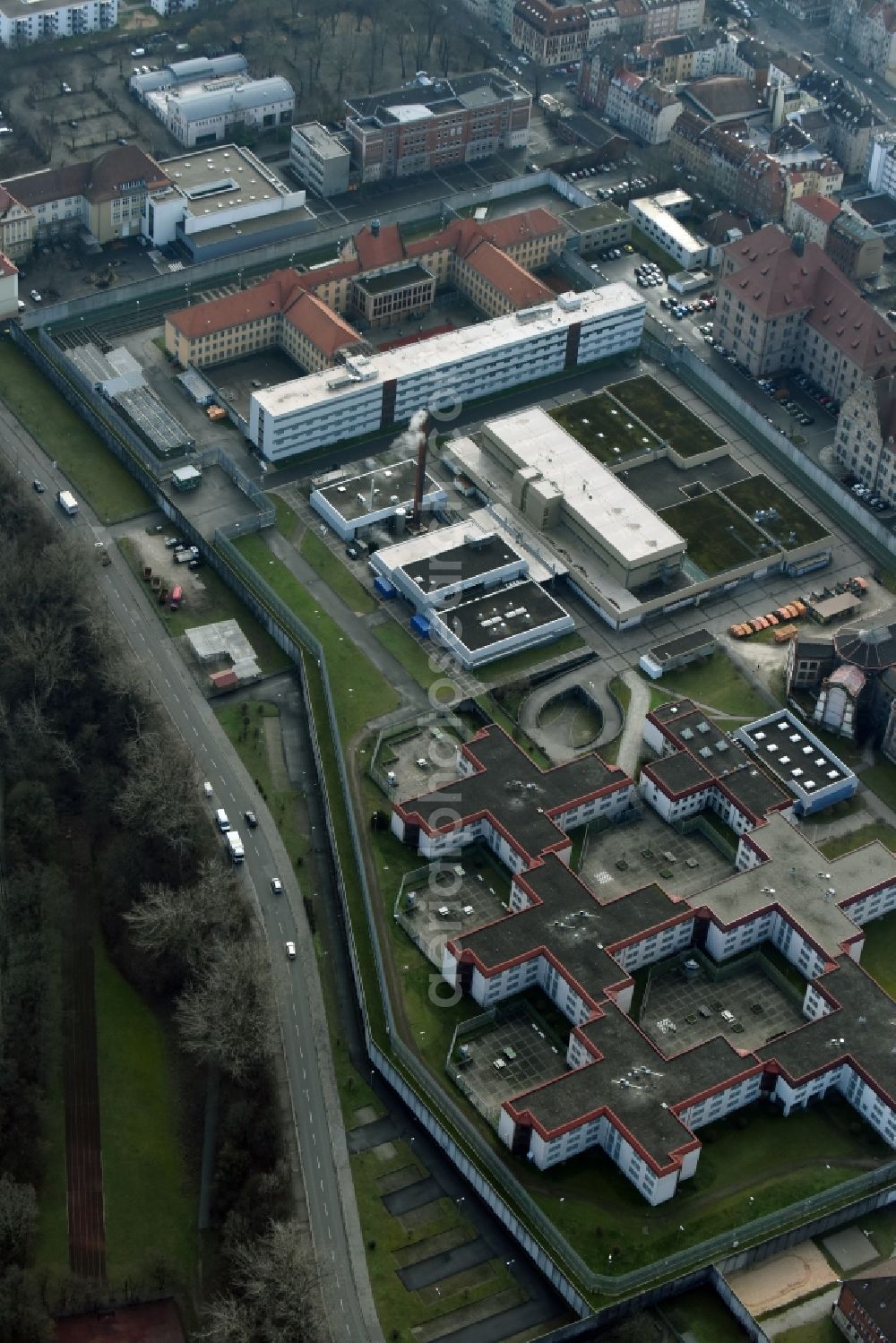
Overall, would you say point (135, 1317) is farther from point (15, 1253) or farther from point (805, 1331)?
point (805, 1331)

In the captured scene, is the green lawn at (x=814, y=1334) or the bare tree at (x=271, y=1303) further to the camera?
the green lawn at (x=814, y=1334)

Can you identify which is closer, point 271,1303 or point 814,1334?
point 271,1303

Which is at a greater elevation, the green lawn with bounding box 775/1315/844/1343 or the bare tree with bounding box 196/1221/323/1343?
the bare tree with bounding box 196/1221/323/1343

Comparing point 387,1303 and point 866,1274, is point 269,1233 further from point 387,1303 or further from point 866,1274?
point 866,1274

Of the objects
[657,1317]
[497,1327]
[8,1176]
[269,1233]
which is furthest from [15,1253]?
[657,1317]

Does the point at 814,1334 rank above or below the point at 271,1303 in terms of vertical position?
below

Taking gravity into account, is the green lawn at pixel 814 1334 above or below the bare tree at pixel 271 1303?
below

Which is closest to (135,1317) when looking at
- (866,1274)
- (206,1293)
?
(206,1293)

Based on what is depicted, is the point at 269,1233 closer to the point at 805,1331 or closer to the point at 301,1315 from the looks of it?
the point at 301,1315

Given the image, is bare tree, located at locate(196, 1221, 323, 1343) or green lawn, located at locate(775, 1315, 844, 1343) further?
green lawn, located at locate(775, 1315, 844, 1343)
